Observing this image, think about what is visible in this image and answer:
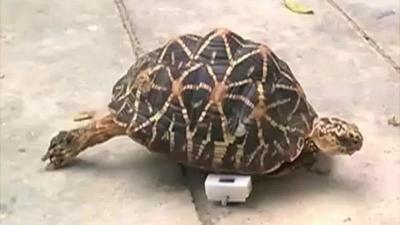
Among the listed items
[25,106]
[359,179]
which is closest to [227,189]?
[359,179]

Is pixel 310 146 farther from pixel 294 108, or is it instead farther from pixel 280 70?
pixel 280 70

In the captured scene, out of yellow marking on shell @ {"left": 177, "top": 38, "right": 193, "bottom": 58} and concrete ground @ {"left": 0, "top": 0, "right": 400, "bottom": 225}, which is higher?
yellow marking on shell @ {"left": 177, "top": 38, "right": 193, "bottom": 58}

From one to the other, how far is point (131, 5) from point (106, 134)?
4.87ft

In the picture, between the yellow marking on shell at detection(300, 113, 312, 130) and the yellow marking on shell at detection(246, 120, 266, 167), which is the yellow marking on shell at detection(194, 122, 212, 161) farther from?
the yellow marking on shell at detection(300, 113, 312, 130)

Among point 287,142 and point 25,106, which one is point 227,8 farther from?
point 287,142

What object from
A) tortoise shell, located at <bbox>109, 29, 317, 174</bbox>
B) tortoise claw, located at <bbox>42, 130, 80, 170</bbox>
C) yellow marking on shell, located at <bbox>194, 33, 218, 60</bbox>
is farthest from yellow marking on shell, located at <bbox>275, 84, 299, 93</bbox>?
tortoise claw, located at <bbox>42, 130, 80, 170</bbox>

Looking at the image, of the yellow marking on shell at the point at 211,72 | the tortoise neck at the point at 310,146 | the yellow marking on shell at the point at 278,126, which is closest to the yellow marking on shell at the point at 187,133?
the yellow marking on shell at the point at 211,72

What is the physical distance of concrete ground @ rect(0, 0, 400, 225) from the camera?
105 inches

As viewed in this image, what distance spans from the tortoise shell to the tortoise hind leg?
102 millimetres

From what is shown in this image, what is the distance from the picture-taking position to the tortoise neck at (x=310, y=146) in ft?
8.93

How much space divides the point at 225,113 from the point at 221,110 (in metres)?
0.01

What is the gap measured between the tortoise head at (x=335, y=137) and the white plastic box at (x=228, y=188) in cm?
23

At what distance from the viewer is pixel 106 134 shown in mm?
2871

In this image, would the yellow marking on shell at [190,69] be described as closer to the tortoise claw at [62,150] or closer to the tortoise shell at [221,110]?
the tortoise shell at [221,110]
